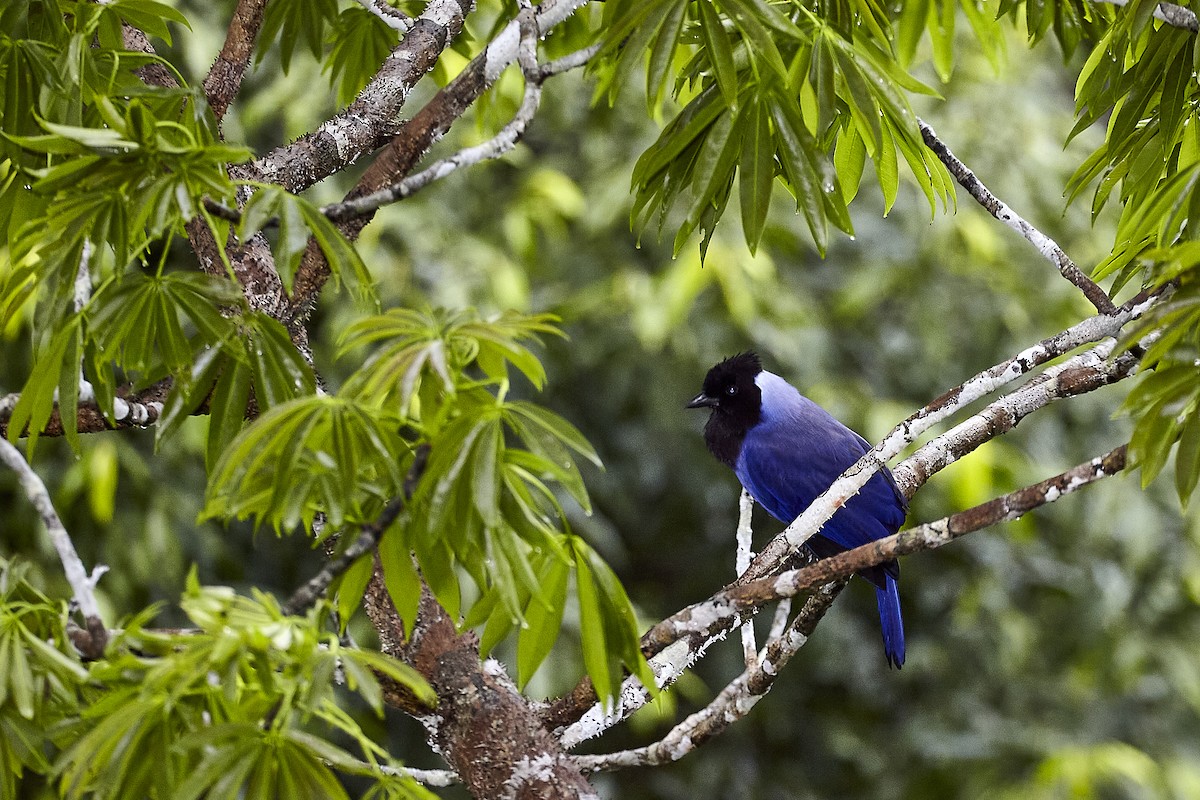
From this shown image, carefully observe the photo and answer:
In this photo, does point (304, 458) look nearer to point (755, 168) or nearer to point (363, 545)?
point (363, 545)

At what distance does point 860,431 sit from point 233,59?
238 centimetres

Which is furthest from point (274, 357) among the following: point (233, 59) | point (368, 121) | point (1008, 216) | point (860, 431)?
point (860, 431)

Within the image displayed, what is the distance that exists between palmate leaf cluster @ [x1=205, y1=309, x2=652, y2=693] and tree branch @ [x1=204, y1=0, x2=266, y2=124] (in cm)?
100

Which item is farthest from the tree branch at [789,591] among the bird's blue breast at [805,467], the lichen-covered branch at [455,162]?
the bird's blue breast at [805,467]

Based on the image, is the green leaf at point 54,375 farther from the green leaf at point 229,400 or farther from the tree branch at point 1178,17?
the tree branch at point 1178,17

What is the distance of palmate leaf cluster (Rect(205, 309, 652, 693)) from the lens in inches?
44.0

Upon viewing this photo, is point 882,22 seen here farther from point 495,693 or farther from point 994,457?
point 994,457

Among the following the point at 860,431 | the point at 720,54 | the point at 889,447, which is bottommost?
the point at 860,431

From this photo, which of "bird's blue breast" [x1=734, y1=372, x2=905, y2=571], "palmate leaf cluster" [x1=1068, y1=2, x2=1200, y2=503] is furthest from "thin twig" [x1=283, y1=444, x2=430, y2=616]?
"bird's blue breast" [x1=734, y1=372, x2=905, y2=571]

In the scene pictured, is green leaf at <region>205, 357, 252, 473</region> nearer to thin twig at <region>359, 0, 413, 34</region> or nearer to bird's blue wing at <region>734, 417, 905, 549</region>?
thin twig at <region>359, 0, 413, 34</region>

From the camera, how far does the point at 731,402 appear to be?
11.3 ft

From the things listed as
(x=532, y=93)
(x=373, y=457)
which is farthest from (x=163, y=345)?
(x=532, y=93)

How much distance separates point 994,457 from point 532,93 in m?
2.42

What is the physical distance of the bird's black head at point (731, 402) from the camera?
3375mm
